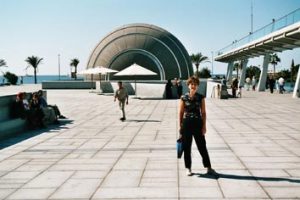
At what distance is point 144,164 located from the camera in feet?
23.9

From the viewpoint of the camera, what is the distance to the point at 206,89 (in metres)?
30.2

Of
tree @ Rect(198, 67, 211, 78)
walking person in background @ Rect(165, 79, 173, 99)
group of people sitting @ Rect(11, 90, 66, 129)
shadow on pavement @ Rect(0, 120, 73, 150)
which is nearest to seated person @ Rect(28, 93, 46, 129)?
group of people sitting @ Rect(11, 90, 66, 129)

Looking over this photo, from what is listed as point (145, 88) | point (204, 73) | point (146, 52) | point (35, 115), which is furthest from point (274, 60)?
point (35, 115)

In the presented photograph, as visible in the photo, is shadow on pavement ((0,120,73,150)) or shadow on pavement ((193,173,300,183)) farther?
shadow on pavement ((0,120,73,150))

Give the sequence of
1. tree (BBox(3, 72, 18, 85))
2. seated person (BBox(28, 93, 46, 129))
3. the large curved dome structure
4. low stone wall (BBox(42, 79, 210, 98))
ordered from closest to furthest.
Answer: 1. seated person (BBox(28, 93, 46, 129))
2. low stone wall (BBox(42, 79, 210, 98))
3. the large curved dome structure
4. tree (BBox(3, 72, 18, 85))

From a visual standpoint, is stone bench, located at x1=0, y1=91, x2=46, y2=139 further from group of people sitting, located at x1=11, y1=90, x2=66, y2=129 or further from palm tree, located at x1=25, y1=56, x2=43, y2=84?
palm tree, located at x1=25, y1=56, x2=43, y2=84

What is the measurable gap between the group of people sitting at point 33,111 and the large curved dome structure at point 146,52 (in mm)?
34054

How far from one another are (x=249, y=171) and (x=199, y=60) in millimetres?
75756

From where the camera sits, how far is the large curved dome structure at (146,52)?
47.1 meters

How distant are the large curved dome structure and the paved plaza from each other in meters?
34.9

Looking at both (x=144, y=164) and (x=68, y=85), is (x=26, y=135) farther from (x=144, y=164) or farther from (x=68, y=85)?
(x=68, y=85)

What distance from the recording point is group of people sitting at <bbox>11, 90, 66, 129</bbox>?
11742 millimetres

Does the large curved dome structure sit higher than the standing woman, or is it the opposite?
the large curved dome structure

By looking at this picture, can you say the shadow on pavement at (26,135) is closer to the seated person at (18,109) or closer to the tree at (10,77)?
the seated person at (18,109)
